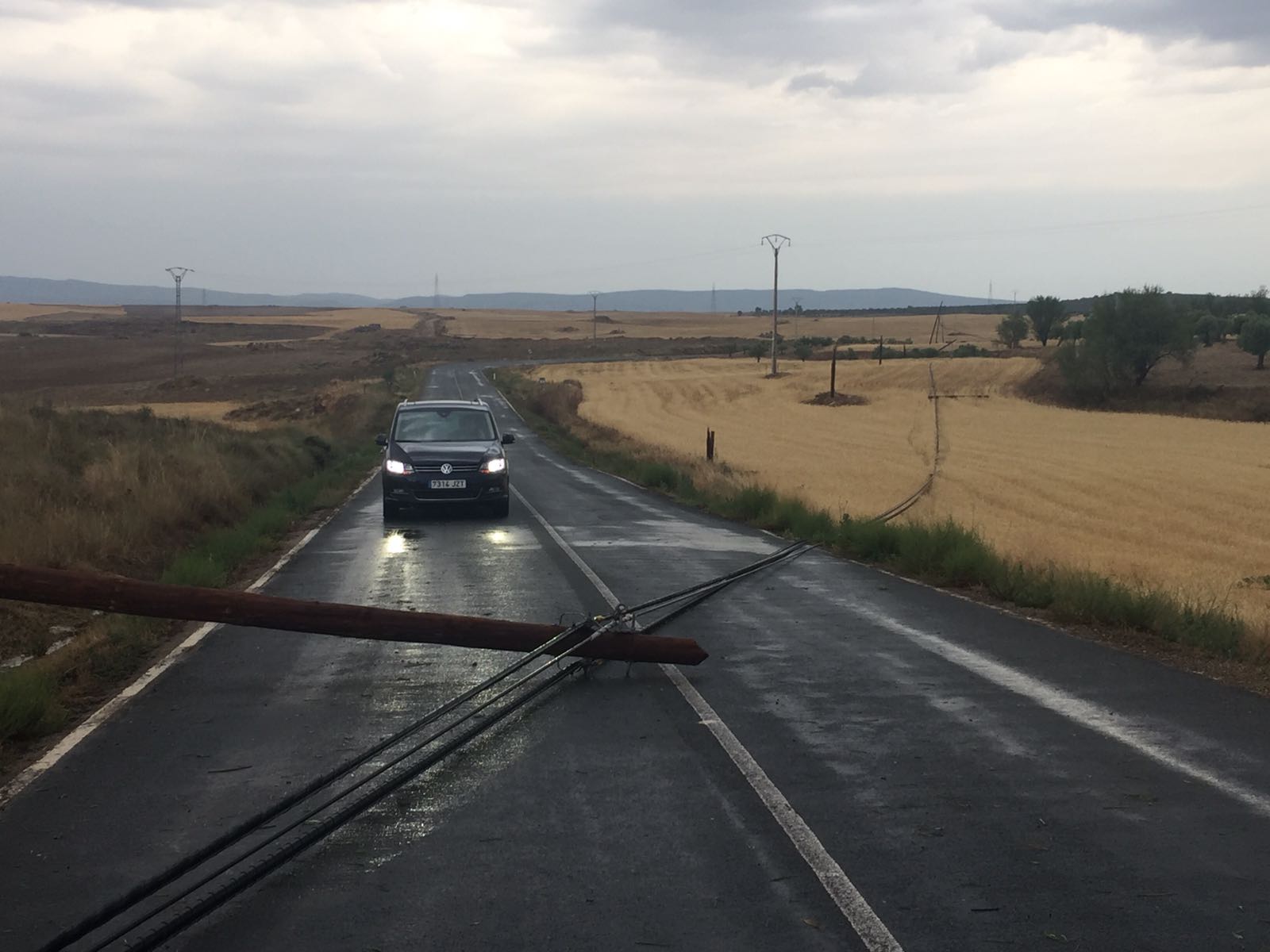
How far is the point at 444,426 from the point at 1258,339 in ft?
216

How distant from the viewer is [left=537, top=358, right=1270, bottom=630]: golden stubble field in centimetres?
2044

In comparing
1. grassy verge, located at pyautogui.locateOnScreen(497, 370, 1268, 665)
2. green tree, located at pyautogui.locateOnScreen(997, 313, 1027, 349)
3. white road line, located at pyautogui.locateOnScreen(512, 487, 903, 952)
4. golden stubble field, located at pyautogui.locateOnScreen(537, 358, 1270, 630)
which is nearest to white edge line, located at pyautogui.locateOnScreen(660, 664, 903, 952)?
white road line, located at pyautogui.locateOnScreen(512, 487, 903, 952)

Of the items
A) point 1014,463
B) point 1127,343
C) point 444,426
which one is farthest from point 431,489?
point 1127,343

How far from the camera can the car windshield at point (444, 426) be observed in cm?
2045

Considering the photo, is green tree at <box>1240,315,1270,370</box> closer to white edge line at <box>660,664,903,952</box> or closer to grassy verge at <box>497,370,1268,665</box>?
grassy verge at <box>497,370,1268,665</box>

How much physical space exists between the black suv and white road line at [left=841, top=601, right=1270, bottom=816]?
9.74 meters

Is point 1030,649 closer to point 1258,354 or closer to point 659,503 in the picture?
point 659,503

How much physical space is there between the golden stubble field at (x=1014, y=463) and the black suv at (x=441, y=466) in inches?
282

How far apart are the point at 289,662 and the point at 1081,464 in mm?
32437

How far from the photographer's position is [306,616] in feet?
26.2

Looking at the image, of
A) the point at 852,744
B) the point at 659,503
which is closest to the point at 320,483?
the point at 659,503

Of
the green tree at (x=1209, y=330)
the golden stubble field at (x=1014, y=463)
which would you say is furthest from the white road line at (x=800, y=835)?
the green tree at (x=1209, y=330)

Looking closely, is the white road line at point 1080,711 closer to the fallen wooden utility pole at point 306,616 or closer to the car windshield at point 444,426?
the fallen wooden utility pole at point 306,616

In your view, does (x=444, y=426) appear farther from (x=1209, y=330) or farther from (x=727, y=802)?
(x=1209, y=330)
